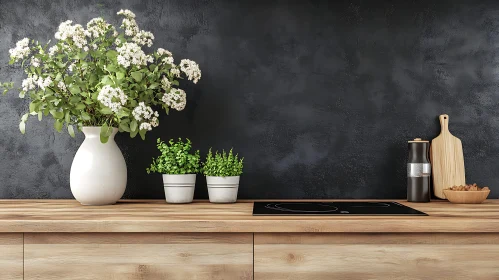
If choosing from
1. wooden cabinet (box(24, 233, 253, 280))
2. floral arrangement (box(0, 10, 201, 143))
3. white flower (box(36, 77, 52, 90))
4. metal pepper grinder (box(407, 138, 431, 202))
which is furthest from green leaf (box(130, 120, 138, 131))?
metal pepper grinder (box(407, 138, 431, 202))

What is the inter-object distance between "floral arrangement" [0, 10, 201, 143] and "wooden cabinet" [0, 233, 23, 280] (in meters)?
0.46

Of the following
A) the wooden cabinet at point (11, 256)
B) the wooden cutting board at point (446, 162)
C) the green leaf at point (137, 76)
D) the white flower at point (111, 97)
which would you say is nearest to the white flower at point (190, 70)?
the green leaf at point (137, 76)

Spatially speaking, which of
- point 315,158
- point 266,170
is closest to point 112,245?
point 266,170

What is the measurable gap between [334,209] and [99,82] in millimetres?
955

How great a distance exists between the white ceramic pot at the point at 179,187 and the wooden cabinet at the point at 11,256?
550 millimetres

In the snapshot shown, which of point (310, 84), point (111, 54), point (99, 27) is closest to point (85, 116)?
point (111, 54)

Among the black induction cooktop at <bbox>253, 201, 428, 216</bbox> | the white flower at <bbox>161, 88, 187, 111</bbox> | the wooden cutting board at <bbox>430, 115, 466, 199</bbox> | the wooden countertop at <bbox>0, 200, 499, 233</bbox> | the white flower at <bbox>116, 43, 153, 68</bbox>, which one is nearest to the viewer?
the wooden countertop at <bbox>0, 200, 499, 233</bbox>

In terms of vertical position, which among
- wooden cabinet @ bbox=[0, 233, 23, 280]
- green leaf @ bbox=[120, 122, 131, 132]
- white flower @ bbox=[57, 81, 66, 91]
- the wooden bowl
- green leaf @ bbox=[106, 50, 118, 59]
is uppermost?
green leaf @ bbox=[106, 50, 118, 59]

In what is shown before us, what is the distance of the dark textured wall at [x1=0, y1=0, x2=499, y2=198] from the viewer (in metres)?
2.07

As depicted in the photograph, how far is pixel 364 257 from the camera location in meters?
1.43

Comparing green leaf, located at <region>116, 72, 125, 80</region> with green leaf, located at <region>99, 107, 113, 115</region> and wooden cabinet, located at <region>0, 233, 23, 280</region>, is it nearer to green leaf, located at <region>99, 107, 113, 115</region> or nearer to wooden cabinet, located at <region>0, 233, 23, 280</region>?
green leaf, located at <region>99, 107, 113, 115</region>

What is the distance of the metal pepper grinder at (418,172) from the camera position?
1899 mm

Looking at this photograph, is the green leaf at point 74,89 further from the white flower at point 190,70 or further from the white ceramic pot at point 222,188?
the white ceramic pot at point 222,188

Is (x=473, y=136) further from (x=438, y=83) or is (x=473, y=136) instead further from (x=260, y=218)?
(x=260, y=218)
